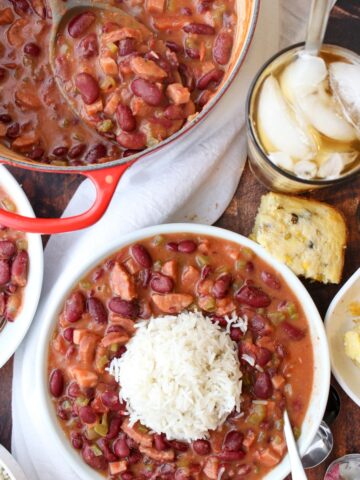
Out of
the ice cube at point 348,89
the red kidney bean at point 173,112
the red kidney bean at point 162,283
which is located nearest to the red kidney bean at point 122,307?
the red kidney bean at point 162,283

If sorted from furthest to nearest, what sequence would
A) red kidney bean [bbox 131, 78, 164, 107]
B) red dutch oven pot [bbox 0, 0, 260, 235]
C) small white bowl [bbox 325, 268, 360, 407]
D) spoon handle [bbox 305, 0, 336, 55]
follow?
small white bowl [bbox 325, 268, 360, 407], red kidney bean [bbox 131, 78, 164, 107], red dutch oven pot [bbox 0, 0, 260, 235], spoon handle [bbox 305, 0, 336, 55]

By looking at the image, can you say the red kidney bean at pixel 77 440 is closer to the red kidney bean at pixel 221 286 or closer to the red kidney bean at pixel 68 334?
the red kidney bean at pixel 68 334

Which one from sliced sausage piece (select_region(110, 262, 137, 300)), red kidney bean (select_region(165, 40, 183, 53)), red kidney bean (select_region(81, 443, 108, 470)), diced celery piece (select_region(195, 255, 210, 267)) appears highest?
red kidney bean (select_region(165, 40, 183, 53))

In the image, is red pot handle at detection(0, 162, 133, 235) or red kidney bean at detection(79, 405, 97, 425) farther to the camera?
red kidney bean at detection(79, 405, 97, 425)

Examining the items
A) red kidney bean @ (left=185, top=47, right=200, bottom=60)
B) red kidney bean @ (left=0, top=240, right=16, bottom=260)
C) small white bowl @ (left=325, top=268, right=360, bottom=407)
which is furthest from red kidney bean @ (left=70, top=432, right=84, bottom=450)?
red kidney bean @ (left=185, top=47, right=200, bottom=60)

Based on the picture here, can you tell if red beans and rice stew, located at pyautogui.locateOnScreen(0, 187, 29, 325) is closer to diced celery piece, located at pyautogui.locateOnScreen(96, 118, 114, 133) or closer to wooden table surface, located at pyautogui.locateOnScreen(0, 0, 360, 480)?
wooden table surface, located at pyautogui.locateOnScreen(0, 0, 360, 480)

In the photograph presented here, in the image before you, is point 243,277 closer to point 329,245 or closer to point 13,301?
point 329,245

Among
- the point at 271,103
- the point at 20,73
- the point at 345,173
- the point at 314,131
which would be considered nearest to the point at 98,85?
the point at 20,73

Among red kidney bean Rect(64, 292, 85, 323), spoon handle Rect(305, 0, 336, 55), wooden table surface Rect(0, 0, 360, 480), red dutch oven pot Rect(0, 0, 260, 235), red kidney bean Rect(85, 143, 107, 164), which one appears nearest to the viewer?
spoon handle Rect(305, 0, 336, 55)
